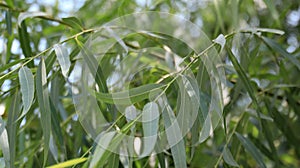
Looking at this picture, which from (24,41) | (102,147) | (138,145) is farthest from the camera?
(24,41)

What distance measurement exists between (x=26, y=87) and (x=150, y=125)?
151mm

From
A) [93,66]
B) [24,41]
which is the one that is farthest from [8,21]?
[93,66]

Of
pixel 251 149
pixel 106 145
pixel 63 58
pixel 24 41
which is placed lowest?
pixel 251 149

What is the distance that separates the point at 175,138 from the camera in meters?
0.56

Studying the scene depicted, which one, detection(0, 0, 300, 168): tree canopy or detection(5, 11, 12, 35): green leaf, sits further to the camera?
detection(5, 11, 12, 35): green leaf

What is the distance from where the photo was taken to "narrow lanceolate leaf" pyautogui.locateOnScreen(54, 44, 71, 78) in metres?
0.61

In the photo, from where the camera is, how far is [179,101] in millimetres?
620

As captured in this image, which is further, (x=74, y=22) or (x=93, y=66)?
(x=74, y=22)

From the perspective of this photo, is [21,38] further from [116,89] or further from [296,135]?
[296,135]

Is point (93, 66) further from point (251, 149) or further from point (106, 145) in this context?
point (251, 149)

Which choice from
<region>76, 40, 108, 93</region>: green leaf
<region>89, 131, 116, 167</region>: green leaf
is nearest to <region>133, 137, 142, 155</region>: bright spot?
<region>76, 40, 108, 93</region>: green leaf

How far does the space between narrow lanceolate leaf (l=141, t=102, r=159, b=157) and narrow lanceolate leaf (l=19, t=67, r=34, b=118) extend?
0.12 meters

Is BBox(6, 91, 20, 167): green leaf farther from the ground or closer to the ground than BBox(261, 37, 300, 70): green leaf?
farther from the ground

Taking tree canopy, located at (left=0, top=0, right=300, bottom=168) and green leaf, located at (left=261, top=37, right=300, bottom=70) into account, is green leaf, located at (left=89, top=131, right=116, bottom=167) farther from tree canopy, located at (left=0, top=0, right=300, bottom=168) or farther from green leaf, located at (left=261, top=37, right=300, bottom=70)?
green leaf, located at (left=261, top=37, right=300, bottom=70)
